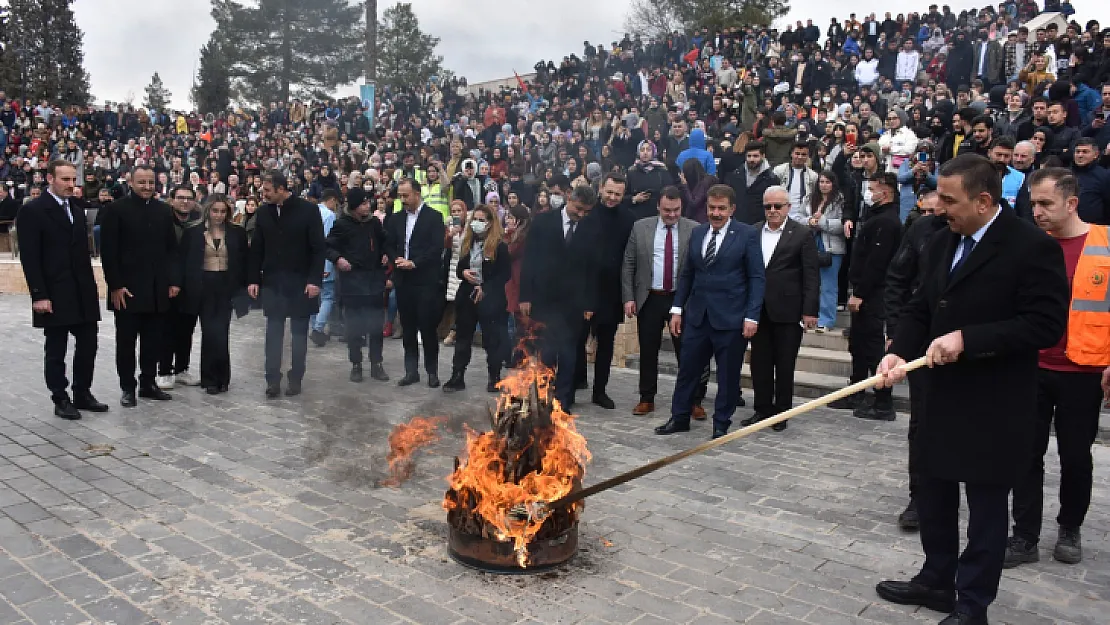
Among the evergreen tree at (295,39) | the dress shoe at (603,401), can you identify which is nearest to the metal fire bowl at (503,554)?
the dress shoe at (603,401)

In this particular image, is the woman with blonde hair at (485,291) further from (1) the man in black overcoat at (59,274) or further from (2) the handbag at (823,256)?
(2) the handbag at (823,256)

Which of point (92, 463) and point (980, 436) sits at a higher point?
point (980, 436)

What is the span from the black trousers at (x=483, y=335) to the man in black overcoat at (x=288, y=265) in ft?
4.92

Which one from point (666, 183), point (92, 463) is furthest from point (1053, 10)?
point (92, 463)

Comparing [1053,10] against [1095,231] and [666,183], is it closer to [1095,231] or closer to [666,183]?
[666,183]

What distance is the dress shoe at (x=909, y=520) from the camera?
4.80 m

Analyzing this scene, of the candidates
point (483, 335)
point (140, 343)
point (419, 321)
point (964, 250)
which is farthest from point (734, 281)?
point (140, 343)

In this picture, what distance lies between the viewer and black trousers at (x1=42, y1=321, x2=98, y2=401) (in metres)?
7.01

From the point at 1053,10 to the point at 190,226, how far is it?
1768 cm

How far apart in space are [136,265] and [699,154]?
714cm

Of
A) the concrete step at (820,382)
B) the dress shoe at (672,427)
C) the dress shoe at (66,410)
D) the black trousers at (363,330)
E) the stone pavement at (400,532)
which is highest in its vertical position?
the black trousers at (363,330)

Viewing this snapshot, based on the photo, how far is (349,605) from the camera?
12.1 feet

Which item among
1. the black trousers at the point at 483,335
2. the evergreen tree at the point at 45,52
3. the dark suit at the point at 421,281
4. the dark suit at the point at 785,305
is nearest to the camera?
the dark suit at the point at 785,305

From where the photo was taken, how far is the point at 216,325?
8.22m
